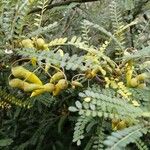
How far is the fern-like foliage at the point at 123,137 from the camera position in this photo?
0.95m

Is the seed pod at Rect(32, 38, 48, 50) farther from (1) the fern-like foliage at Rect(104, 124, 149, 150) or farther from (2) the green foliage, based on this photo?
(1) the fern-like foliage at Rect(104, 124, 149, 150)

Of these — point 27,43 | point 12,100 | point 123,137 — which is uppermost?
point 27,43

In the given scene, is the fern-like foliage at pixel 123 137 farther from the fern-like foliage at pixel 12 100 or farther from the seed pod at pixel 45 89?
the fern-like foliage at pixel 12 100

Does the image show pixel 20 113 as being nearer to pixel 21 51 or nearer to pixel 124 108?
pixel 21 51

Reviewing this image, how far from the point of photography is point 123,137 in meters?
0.99

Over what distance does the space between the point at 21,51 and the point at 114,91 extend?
0.28 m

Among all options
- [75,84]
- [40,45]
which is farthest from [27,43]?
[75,84]

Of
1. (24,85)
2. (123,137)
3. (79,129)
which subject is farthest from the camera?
(24,85)

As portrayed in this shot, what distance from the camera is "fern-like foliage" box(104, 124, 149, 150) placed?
0.95 meters

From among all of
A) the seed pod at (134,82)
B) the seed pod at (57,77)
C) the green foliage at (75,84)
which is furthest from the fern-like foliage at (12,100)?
the seed pod at (134,82)

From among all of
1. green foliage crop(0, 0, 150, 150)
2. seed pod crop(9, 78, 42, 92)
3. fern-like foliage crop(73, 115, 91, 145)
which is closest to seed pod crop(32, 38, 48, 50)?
green foliage crop(0, 0, 150, 150)

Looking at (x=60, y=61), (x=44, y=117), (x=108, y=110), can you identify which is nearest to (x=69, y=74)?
(x=44, y=117)

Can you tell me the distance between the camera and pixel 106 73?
1295 mm

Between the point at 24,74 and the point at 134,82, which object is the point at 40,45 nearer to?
the point at 24,74
